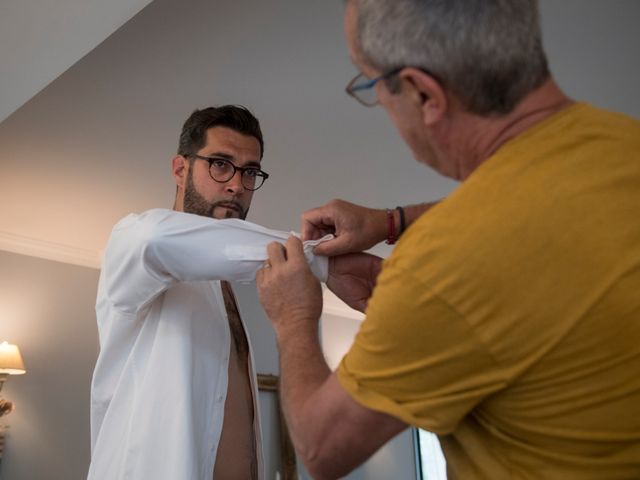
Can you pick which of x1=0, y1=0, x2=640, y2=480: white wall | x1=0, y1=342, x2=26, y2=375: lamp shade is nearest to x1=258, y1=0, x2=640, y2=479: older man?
x1=0, y1=0, x2=640, y2=480: white wall

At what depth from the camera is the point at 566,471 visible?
2.05ft

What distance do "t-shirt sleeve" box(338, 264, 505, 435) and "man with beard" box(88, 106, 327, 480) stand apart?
476mm

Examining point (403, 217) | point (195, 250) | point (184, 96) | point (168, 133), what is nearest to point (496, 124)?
point (403, 217)

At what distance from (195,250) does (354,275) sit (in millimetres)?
312

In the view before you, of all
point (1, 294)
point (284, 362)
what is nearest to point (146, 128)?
point (1, 294)

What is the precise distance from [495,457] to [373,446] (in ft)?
0.46

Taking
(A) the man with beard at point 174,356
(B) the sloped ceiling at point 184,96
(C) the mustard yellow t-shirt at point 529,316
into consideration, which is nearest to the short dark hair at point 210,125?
(B) the sloped ceiling at point 184,96

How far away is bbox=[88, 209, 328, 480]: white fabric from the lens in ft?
3.52

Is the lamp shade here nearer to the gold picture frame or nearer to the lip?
the gold picture frame

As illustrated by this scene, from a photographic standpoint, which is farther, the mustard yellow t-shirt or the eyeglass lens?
the eyeglass lens

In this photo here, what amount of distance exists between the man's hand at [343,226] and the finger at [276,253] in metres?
0.10

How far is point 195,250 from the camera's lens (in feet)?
3.51

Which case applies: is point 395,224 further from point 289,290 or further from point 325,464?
point 325,464

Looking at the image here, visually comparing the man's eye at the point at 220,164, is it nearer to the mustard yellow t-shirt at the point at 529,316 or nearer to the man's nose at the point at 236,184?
the man's nose at the point at 236,184
